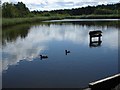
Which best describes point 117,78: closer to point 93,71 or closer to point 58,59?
point 93,71

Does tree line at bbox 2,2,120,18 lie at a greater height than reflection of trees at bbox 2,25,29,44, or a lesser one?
greater

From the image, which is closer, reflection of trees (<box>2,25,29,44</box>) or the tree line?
reflection of trees (<box>2,25,29,44</box>)

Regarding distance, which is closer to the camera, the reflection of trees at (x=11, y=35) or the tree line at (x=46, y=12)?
the reflection of trees at (x=11, y=35)

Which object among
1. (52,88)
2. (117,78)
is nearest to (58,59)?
(52,88)

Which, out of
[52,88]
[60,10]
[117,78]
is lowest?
[52,88]

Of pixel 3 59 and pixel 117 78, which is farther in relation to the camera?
pixel 3 59

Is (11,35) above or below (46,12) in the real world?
below

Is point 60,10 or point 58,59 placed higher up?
point 60,10

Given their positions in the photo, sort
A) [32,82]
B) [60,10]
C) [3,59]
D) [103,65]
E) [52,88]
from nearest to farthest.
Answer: [52,88] → [32,82] → [103,65] → [3,59] → [60,10]

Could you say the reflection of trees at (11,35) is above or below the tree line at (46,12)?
below

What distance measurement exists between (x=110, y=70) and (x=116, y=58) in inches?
182

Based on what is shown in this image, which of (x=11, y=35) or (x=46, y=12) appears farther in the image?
(x=46, y=12)

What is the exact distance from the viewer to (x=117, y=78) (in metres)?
11.6

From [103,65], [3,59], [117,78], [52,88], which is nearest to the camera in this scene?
[117,78]
